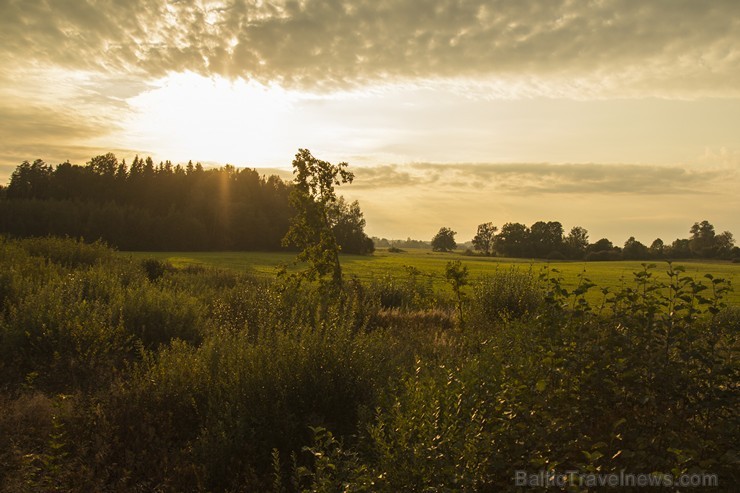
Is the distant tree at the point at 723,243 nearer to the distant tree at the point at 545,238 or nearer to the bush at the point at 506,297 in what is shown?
the distant tree at the point at 545,238

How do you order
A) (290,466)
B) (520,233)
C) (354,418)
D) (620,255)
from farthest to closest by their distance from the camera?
(520,233)
(620,255)
(354,418)
(290,466)

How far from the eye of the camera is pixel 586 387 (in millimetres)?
4676

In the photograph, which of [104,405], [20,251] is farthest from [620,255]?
[104,405]

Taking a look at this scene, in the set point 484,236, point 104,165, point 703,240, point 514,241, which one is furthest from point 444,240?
point 104,165

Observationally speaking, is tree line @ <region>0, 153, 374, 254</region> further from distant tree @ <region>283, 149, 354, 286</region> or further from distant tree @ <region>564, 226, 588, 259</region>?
distant tree @ <region>283, 149, 354, 286</region>

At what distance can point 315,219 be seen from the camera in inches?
590

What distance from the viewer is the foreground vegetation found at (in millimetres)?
4074

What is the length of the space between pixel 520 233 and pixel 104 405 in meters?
84.3

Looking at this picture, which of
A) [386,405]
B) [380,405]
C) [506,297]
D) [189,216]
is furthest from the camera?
[189,216]

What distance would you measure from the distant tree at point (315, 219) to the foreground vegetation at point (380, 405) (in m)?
5.59

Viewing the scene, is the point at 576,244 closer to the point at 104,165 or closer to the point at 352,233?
the point at 352,233

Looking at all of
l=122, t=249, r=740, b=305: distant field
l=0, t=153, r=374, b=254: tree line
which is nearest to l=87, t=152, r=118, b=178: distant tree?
l=0, t=153, r=374, b=254: tree line

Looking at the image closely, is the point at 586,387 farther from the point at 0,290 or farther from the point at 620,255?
the point at 620,255

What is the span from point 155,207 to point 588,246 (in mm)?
66140
